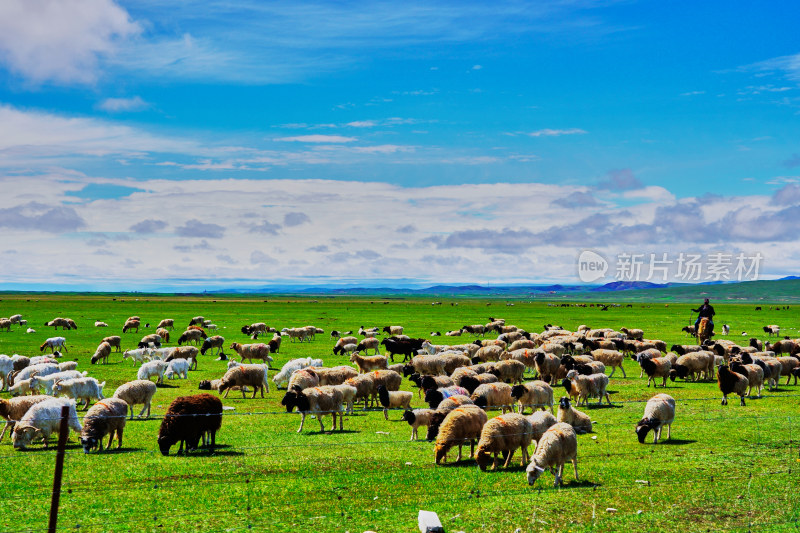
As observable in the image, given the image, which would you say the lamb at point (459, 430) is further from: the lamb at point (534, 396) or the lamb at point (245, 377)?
the lamb at point (245, 377)

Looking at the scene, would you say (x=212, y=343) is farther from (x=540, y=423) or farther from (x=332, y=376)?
(x=540, y=423)

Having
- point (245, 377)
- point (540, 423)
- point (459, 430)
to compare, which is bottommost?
point (245, 377)

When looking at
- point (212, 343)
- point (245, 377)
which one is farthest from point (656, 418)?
point (212, 343)

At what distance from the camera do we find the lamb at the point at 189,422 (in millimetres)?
15180

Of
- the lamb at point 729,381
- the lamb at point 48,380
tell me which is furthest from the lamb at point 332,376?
the lamb at point 729,381

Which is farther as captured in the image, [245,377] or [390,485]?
[245,377]

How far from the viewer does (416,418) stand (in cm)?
1688

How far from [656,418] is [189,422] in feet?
39.8

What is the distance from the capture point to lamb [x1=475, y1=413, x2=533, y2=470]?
533 inches

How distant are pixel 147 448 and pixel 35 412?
2980 mm

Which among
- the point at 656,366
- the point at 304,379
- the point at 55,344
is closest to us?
the point at 304,379

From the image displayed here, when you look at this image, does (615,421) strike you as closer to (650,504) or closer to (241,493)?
(650,504)

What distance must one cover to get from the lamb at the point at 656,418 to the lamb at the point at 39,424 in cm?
1459

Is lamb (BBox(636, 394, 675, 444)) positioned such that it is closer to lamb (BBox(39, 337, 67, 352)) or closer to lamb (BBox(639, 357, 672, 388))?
lamb (BBox(639, 357, 672, 388))
